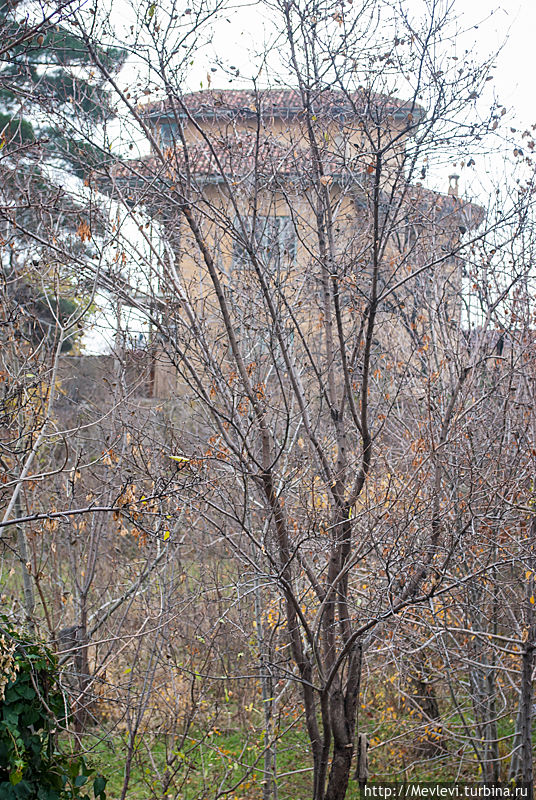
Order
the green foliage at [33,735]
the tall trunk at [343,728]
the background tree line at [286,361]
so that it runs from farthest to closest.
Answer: the tall trunk at [343,728], the background tree line at [286,361], the green foliage at [33,735]

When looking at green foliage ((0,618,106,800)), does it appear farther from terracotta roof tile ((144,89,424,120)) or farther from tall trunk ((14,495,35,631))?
terracotta roof tile ((144,89,424,120))

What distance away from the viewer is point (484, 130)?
15.1 feet

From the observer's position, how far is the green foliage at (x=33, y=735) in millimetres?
3789

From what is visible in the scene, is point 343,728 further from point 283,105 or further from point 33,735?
point 283,105

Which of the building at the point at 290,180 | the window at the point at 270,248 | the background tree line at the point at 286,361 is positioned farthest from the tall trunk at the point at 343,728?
the window at the point at 270,248

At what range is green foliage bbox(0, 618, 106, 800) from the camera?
3789mm

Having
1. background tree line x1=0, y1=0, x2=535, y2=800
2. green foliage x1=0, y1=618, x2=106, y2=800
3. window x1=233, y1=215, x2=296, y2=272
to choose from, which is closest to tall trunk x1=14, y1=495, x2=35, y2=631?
background tree line x1=0, y1=0, x2=535, y2=800

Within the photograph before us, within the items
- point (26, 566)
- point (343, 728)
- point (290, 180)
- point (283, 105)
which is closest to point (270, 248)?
point (290, 180)

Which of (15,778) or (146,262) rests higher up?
(146,262)

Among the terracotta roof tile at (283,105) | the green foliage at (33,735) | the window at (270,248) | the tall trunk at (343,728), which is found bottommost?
the tall trunk at (343,728)

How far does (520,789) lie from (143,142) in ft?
18.7

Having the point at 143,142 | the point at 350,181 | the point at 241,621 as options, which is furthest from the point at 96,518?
the point at 350,181

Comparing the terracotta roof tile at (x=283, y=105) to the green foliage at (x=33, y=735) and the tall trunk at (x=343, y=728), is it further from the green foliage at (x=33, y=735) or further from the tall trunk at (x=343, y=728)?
the tall trunk at (x=343, y=728)

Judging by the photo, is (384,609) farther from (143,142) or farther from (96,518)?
(143,142)
